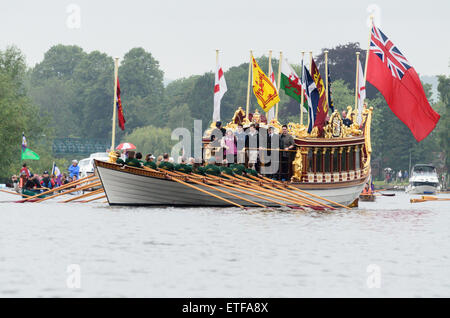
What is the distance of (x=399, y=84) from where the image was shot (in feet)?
144

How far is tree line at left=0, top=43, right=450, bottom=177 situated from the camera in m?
93.7

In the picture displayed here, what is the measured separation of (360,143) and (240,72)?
4597 inches

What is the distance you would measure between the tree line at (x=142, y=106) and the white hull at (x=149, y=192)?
1650 inches

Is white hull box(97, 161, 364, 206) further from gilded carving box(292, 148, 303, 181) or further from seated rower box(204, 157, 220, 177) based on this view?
gilded carving box(292, 148, 303, 181)

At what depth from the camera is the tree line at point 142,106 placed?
93.7 meters

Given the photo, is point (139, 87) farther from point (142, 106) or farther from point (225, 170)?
point (225, 170)

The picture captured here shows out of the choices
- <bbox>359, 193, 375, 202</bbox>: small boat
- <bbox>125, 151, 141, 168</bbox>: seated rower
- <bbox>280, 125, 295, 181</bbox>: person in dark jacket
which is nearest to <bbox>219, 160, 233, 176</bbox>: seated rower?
<bbox>280, 125, 295, 181</bbox>: person in dark jacket

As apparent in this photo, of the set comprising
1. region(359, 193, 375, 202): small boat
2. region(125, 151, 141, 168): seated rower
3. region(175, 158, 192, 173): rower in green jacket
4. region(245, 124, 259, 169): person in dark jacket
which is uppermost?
region(245, 124, 259, 169): person in dark jacket

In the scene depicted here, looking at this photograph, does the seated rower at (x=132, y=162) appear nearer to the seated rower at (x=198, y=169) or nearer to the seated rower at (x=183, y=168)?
the seated rower at (x=183, y=168)

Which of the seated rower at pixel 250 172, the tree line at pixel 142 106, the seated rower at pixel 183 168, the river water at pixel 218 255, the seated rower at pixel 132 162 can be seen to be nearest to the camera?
the river water at pixel 218 255

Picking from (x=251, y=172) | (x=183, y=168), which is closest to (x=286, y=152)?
(x=251, y=172)

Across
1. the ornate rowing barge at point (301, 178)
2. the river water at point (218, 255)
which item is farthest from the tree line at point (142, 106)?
the river water at point (218, 255)

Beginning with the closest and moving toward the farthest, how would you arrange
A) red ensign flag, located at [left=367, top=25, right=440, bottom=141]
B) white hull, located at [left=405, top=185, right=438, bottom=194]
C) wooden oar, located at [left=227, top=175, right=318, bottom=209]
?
1. wooden oar, located at [left=227, top=175, right=318, bottom=209]
2. red ensign flag, located at [left=367, top=25, right=440, bottom=141]
3. white hull, located at [left=405, top=185, right=438, bottom=194]

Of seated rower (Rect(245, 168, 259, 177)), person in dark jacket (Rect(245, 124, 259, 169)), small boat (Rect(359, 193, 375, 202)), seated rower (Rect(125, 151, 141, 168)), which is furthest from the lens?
small boat (Rect(359, 193, 375, 202))
